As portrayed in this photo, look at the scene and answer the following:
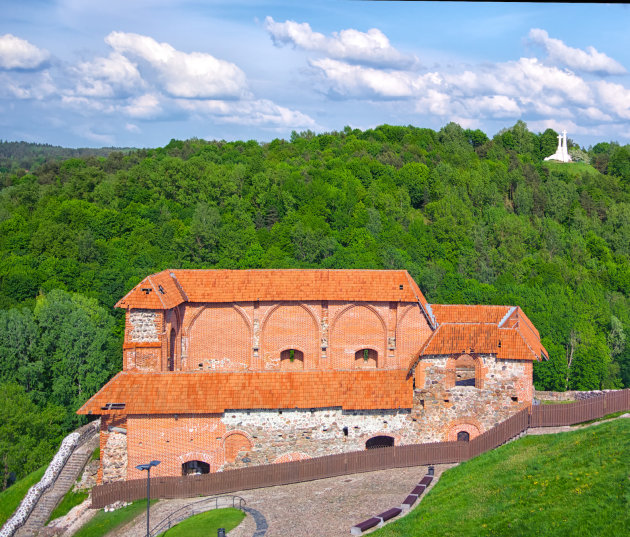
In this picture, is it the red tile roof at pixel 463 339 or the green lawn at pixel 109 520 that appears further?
the red tile roof at pixel 463 339

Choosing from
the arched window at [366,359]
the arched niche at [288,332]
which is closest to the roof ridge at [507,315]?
the arched window at [366,359]

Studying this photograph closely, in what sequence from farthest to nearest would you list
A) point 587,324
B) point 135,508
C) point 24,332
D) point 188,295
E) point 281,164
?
1. point 281,164
2. point 587,324
3. point 24,332
4. point 188,295
5. point 135,508

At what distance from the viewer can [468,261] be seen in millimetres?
60781

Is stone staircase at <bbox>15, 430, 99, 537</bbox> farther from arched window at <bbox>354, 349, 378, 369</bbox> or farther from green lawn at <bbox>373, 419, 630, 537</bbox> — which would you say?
green lawn at <bbox>373, 419, 630, 537</bbox>

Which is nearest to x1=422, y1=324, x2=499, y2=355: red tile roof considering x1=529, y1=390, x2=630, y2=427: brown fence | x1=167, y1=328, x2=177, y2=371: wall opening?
x1=529, y1=390, x2=630, y2=427: brown fence

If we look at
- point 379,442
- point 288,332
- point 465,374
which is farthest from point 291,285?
point 465,374

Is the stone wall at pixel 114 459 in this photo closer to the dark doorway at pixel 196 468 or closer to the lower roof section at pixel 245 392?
the lower roof section at pixel 245 392

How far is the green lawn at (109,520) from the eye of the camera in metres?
18.9

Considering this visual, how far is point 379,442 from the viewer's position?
22969 millimetres

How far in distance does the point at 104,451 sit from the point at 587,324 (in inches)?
1720

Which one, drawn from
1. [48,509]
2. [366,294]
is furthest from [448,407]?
[48,509]

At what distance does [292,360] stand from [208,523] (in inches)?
496

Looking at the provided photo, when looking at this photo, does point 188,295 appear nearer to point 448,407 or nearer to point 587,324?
point 448,407

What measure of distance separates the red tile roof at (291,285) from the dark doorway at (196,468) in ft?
25.2
